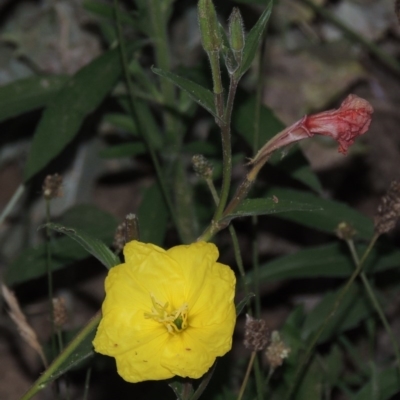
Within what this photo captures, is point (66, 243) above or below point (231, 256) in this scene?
above

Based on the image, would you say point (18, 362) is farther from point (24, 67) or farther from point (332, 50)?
point (332, 50)

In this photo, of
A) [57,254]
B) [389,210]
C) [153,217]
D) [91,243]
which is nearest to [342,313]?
[153,217]

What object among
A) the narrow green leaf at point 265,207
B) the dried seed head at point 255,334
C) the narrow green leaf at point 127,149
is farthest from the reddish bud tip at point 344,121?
the narrow green leaf at point 127,149

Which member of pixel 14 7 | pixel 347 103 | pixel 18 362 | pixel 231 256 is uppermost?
pixel 347 103

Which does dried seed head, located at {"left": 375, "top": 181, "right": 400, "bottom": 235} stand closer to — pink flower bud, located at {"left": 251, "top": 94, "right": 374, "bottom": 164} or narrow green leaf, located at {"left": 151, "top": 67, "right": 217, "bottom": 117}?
pink flower bud, located at {"left": 251, "top": 94, "right": 374, "bottom": 164}

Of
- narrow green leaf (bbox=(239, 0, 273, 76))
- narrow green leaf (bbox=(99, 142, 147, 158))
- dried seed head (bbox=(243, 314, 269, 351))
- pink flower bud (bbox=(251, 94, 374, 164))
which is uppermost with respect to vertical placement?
narrow green leaf (bbox=(239, 0, 273, 76))

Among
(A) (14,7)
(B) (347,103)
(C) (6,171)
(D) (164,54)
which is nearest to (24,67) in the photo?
(A) (14,7)

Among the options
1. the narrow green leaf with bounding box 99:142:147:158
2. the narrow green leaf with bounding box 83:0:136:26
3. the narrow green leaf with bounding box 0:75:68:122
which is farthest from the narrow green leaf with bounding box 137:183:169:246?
the narrow green leaf with bounding box 83:0:136:26
